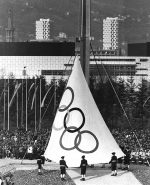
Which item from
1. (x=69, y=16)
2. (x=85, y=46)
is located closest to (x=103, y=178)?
(x=85, y=46)

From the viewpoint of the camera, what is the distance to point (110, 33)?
12988cm

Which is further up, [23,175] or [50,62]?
[50,62]

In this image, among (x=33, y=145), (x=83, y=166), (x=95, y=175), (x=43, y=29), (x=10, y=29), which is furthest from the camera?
(x=43, y=29)

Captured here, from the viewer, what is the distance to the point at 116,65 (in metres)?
103

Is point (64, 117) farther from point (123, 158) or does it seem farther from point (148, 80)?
point (148, 80)

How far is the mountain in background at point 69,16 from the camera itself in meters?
116

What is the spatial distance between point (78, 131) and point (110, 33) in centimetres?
10378

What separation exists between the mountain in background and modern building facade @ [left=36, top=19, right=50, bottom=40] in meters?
1.26

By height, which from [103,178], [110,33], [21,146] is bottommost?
[103,178]

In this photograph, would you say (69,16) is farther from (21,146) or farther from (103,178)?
(103,178)

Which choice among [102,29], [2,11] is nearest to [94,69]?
[2,11]

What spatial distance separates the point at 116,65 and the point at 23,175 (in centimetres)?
7596

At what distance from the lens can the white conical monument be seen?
89.6 feet

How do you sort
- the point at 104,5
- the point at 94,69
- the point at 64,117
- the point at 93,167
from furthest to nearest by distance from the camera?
1. the point at 104,5
2. the point at 94,69
3. the point at 93,167
4. the point at 64,117
